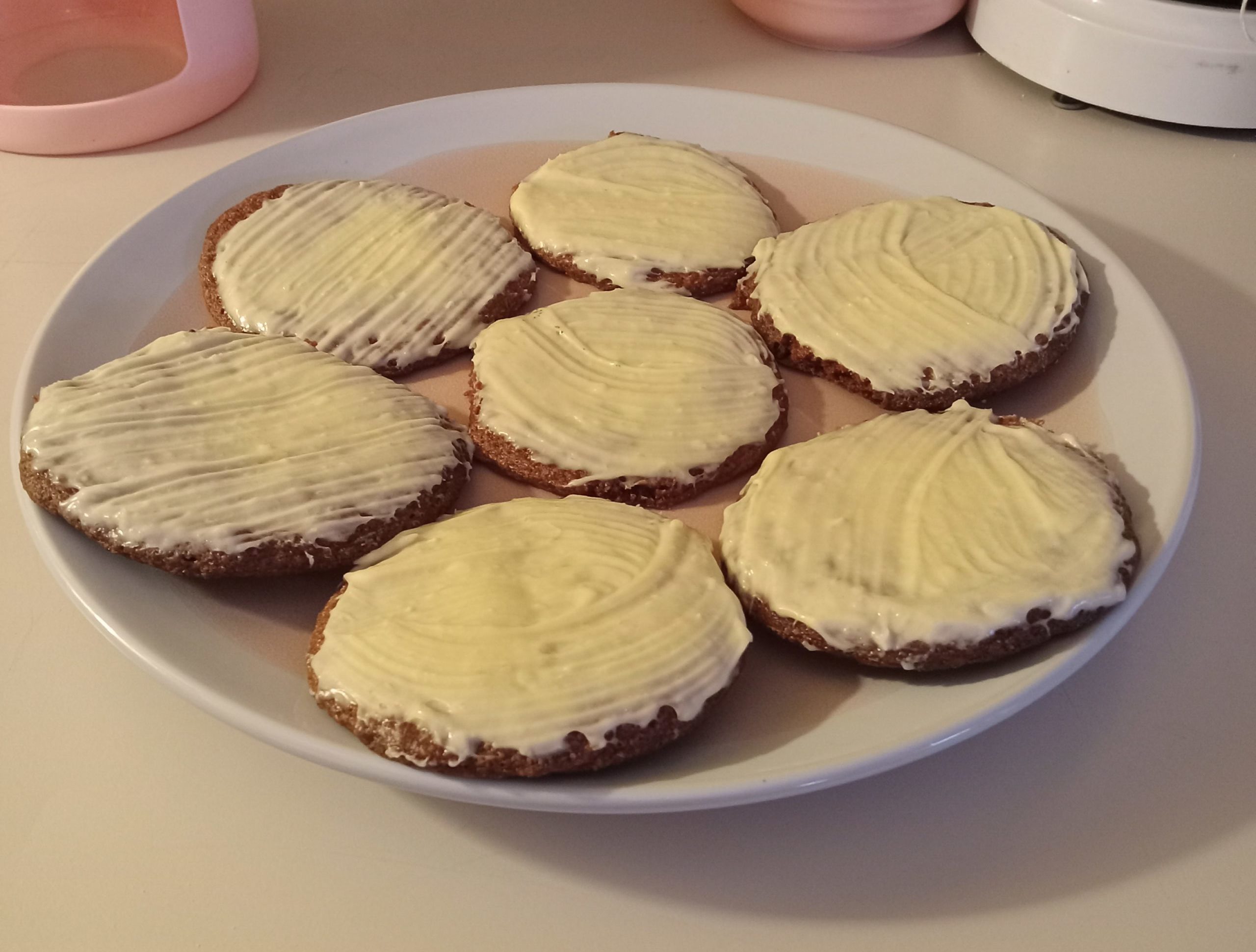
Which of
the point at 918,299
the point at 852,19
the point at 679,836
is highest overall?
the point at 852,19

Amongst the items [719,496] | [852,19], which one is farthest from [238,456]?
[852,19]

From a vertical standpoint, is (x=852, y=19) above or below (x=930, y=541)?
above

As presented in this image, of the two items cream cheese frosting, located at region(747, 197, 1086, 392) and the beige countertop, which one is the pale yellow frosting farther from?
cream cheese frosting, located at region(747, 197, 1086, 392)

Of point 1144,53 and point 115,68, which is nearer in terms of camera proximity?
point 1144,53

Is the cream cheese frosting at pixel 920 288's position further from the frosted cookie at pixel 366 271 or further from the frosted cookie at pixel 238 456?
the frosted cookie at pixel 238 456

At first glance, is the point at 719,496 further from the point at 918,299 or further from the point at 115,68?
the point at 115,68

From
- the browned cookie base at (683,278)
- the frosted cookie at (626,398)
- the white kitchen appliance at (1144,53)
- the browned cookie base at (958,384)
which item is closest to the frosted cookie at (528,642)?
the frosted cookie at (626,398)

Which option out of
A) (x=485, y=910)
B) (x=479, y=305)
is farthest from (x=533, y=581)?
(x=479, y=305)

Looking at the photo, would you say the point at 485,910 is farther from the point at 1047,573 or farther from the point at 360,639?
the point at 1047,573
